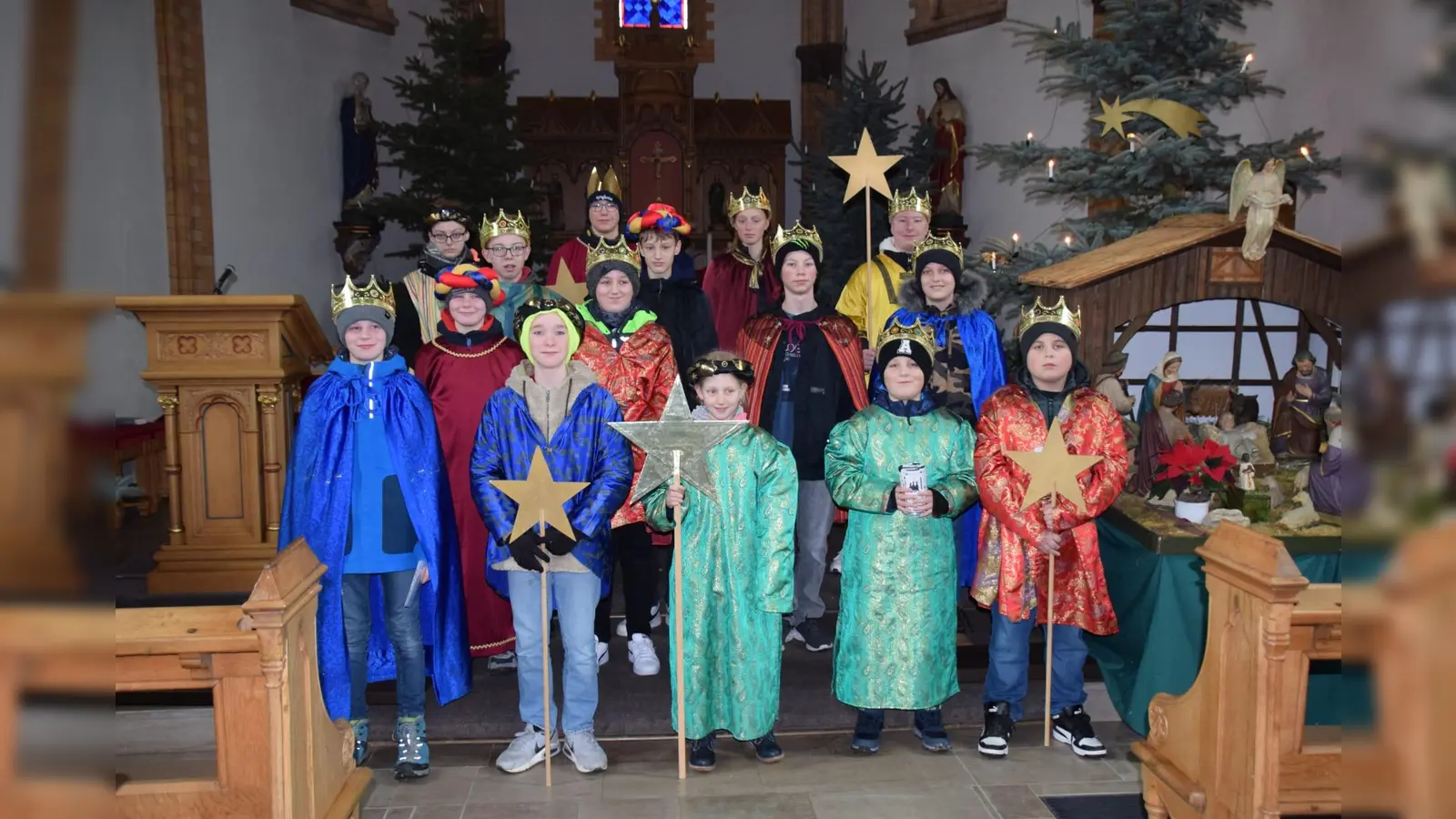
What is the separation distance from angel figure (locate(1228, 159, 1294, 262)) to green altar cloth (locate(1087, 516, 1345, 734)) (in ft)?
5.25

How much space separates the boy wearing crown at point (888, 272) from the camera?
5.74 m

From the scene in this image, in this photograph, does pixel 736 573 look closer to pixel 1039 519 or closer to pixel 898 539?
pixel 898 539

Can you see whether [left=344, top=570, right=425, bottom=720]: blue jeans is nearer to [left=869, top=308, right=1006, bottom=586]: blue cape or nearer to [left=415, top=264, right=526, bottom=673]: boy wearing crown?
[left=415, top=264, right=526, bottom=673]: boy wearing crown

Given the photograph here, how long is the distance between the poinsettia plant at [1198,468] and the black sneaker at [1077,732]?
1169mm

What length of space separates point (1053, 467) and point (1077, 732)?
126 centimetres

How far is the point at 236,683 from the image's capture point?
3.11 metres

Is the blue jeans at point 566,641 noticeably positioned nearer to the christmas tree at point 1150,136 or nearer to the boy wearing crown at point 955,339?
the boy wearing crown at point 955,339

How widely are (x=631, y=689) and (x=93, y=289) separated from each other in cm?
428

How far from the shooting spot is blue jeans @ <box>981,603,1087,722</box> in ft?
14.7

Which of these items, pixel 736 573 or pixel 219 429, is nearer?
pixel 736 573

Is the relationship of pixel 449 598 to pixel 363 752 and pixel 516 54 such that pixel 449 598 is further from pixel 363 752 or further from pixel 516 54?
pixel 516 54

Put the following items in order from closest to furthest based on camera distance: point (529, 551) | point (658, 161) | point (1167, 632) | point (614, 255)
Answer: point (529, 551)
point (1167, 632)
point (614, 255)
point (658, 161)

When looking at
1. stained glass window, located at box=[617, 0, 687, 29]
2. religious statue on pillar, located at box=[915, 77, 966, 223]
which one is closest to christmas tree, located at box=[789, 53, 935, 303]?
religious statue on pillar, located at box=[915, 77, 966, 223]

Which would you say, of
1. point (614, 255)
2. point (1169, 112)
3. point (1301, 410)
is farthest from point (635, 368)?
point (1301, 410)
